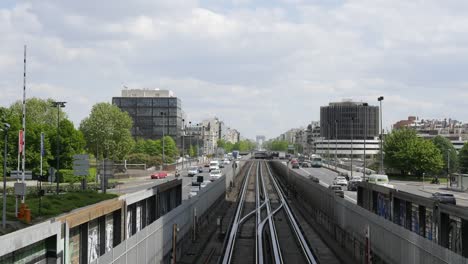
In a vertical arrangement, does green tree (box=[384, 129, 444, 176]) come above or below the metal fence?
above

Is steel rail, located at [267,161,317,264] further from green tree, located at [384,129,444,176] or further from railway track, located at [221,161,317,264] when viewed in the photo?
green tree, located at [384,129,444,176]

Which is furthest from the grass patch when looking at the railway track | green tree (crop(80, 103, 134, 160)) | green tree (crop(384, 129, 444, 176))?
green tree (crop(80, 103, 134, 160))

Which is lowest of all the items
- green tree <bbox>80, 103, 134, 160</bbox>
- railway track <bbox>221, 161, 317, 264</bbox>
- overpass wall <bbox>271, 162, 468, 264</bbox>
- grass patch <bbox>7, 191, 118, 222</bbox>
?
railway track <bbox>221, 161, 317, 264</bbox>

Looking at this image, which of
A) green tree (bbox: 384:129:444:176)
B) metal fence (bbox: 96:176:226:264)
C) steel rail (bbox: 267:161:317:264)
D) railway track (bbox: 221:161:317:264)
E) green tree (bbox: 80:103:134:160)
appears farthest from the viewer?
green tree (bbox: 80:103:134:160)

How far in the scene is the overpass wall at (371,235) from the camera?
16.1 metres

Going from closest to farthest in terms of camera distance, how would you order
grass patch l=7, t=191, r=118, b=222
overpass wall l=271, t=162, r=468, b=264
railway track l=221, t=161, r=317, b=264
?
overpass wall l=271, t=162, r=468, b=264 < grass patch l=7, t=191, r=118, b=222 < railway track l=221, t=161, r=317, b=264

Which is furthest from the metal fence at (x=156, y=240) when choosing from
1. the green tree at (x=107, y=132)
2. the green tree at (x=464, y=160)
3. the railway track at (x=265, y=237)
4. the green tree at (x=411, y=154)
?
the green tree at (x=464, y=160)

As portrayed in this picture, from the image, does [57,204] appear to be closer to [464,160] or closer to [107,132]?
[107,132]

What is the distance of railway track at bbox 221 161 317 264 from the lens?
3123 cm

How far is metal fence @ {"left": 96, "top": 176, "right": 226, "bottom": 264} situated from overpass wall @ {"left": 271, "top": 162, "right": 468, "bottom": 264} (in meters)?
8.98

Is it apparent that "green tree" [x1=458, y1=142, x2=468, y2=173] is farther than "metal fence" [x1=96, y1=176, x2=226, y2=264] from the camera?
Yes

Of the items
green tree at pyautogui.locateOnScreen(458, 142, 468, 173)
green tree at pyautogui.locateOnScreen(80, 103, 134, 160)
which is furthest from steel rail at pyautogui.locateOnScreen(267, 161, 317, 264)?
green tree at pyautogui.locateOnScreen(458, 142, 468, 173)

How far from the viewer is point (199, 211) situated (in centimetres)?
3894

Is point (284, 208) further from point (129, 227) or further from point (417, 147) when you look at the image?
point (417, 147)
